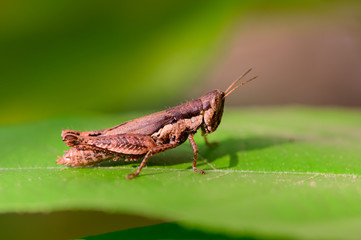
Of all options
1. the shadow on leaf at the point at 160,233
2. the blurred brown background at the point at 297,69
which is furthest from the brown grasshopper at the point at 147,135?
the blurred brown background at the point at 297,69

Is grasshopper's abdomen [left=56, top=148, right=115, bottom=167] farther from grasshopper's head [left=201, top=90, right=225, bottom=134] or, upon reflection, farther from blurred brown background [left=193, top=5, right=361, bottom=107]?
blurred brown background [left=193, top=5, right=361, bottom=107]

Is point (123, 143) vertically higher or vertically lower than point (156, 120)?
lower

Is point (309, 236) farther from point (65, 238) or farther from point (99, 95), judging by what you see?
point (99, 95)

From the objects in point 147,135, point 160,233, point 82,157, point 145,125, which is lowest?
point 160,233

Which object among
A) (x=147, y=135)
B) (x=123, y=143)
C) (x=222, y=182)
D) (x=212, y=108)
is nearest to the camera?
(x=222, y=182)

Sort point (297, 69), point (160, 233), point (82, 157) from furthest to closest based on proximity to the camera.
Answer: point (297, 69)
point (82, 157)
point (160, 233)

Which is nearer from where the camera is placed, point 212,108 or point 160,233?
point 160,233

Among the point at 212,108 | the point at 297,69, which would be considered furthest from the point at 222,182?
the point at 297,69

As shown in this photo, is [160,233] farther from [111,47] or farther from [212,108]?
[111,47]
